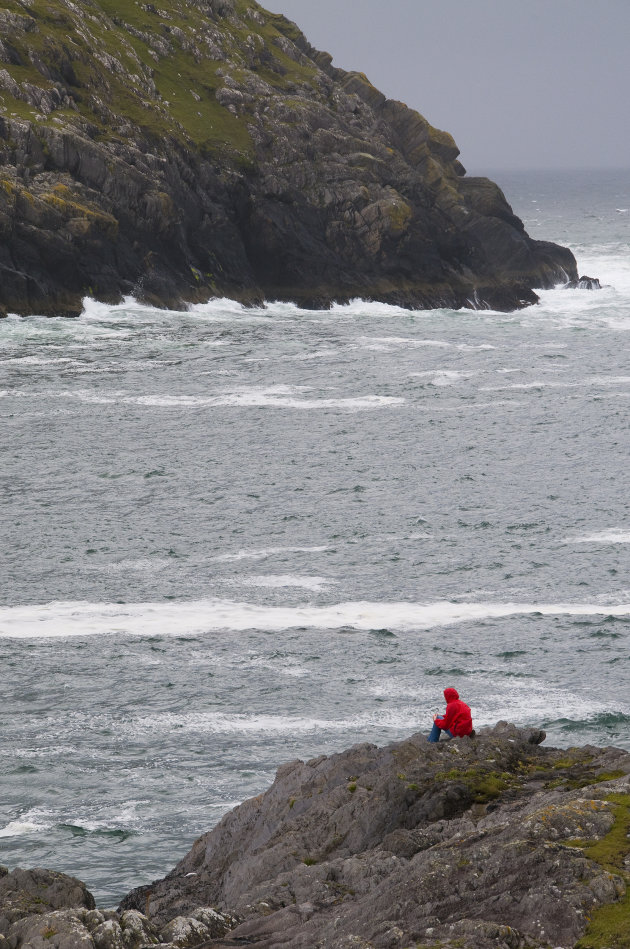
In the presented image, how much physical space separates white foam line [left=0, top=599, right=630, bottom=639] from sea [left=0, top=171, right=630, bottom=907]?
0.10m

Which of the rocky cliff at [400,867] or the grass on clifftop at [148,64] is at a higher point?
the grass on clifftop at [148,64]

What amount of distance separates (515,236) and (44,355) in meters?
62.1

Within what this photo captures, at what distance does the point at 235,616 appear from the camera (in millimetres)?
36844

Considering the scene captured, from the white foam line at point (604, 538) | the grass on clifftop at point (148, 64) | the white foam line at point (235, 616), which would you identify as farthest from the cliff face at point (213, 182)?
the white foam line at point (604, 538)

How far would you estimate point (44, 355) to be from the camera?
7544 cm

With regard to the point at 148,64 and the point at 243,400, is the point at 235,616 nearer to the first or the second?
the point at 243,400

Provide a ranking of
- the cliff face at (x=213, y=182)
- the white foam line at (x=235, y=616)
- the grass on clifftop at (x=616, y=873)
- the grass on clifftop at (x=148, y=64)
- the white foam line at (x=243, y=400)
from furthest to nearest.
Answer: the grass on clifftop at (x=148, y=64), the cliff face at (x=213, y=182), the white foam line at (x=243, y=400), the white foam line at (x=235, y=616), the grass on clifftop at (x=616, y=873)

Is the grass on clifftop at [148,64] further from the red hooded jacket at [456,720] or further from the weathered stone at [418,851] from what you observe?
the weathered stone at [418,851]

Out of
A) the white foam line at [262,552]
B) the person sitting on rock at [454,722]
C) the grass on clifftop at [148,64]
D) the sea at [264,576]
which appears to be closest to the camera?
the person sitting on rock at [454,722]

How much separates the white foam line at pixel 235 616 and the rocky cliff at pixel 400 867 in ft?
45.9

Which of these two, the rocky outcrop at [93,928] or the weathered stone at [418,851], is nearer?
the weathered stone at [418,851]

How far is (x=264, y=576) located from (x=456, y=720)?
18.0 m

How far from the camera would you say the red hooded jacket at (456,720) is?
22781 mm

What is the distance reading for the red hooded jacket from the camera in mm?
22781
